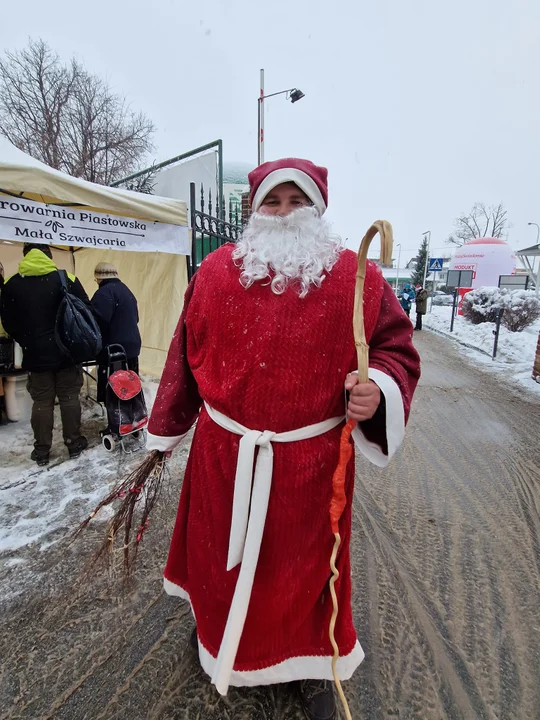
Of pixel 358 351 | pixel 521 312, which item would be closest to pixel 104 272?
pixel 358 351

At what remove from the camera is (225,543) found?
1382mm

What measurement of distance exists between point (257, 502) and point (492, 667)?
1460 mm

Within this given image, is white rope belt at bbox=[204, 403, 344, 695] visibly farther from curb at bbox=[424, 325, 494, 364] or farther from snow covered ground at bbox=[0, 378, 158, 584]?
curb at bbox=[424, 325, 494, 364]

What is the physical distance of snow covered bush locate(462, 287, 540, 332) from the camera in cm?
1032

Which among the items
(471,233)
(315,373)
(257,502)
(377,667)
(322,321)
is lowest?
(377,667)

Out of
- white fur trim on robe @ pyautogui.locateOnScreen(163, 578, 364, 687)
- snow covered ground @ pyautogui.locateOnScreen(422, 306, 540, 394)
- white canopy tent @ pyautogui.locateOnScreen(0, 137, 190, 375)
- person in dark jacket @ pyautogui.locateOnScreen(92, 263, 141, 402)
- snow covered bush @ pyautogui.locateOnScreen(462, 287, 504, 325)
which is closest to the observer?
white fur trim on robe @ pyautogui.locateOnScreen(163, 578, 364, 687)

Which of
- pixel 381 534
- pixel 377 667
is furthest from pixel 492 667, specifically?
pixel 381 534

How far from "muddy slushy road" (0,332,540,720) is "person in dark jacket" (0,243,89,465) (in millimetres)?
1451

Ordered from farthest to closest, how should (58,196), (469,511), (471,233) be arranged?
(471,233) → (58,196) → (469,511)

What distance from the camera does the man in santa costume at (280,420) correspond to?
1.27 meters

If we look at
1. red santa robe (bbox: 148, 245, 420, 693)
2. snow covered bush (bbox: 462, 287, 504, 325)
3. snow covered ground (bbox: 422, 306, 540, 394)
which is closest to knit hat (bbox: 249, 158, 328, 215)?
red santa robe (bbox: 148, 245, 420, 693)

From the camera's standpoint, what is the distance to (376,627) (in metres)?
1.95

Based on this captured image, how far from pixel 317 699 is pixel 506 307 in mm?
11381

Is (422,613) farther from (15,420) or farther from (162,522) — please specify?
(15,420)
